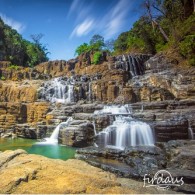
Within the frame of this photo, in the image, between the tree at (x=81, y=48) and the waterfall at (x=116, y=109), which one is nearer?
the waterfall at (x=116, y=109)

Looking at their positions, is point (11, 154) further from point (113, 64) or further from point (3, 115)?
point (113, 64)

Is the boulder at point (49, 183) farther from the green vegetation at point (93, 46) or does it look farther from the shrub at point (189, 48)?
the green vegetation at point (93, 46)

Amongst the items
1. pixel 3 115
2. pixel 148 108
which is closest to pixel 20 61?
pixel 3 115

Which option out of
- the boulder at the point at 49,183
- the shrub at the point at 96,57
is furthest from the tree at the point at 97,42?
the boulder at the point at 49,183

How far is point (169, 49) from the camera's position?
27891 millimetres

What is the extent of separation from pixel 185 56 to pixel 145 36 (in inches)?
397

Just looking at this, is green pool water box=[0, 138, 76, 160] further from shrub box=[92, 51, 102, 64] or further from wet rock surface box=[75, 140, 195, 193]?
shrub box=[92, 51, 102, 64]

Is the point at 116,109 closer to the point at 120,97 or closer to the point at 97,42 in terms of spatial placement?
the point at 120,97
